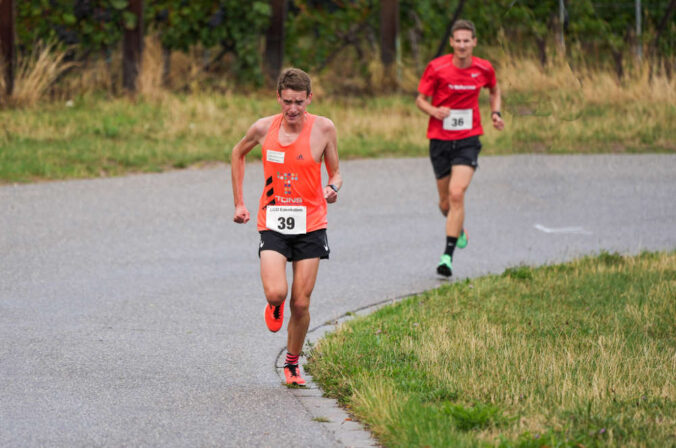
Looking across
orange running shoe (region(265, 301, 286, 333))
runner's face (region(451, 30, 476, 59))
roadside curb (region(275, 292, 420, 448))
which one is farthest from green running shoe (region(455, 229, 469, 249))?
orange running shoe (region(265, 301, 286, 333))

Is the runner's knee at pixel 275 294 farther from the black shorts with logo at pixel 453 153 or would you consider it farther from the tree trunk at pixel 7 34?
the tree trunk at pixel 7 34

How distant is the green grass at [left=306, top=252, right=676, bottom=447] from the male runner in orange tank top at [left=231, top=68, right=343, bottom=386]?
0.59 metres

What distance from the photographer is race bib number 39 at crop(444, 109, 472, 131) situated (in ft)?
33.7

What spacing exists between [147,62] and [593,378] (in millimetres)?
14683

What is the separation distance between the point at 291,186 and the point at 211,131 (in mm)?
10843

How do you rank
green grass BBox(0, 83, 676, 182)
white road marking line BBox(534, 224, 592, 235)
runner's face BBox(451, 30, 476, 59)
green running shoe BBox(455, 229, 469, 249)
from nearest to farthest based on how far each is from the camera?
runner's face BBox(451, 30, 476, 59) → green running shoe BBox(455, 229, 469, 249) → white road marking line BBox(534, 224, 592, 235) → green grass BBox(0, 83, 676, 182)

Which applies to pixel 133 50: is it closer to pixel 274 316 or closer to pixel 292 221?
pixel 274 316

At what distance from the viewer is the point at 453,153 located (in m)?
10.3

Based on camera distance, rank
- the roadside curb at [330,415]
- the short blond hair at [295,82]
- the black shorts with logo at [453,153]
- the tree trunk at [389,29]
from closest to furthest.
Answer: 1. the roadside curb at [330,415]
2. the short blond hair at [295,82]
3. the black shorts with logo at [453,153]
4. the tree trunk at [389,29]

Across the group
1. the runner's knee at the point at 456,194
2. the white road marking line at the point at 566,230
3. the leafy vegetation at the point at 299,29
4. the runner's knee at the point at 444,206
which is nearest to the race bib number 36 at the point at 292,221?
the runner's knee at the point at 456,194

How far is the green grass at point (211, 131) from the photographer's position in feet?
50.1

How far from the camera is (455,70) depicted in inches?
404

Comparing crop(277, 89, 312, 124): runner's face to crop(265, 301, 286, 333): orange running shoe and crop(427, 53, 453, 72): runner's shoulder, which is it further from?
crop(427, 53, 453, 72): runner's shoulder

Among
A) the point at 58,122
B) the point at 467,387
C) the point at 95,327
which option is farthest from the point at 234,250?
the point at 58,122
